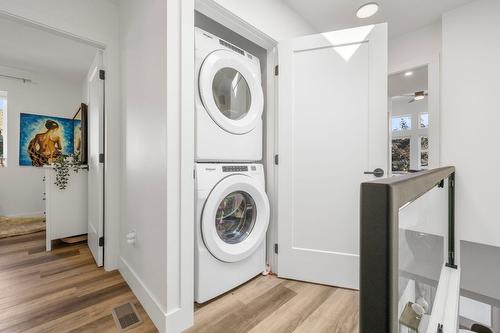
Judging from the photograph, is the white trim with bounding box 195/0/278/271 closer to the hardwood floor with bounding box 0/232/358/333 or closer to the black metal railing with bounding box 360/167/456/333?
the hardwood floor with bounding box 0/232/358/333

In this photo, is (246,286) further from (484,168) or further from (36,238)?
(36,238)

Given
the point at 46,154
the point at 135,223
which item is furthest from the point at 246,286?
the point at 46,154

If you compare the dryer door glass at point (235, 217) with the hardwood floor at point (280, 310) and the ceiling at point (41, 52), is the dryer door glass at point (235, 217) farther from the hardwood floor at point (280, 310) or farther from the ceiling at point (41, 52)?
the ceiling at point (41, 52)

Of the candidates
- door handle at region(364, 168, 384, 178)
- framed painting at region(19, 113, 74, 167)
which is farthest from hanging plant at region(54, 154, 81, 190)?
door handle at region(364, 168, 384, 178)

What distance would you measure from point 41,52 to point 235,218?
350 centimetres

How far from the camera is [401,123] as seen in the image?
6297 mm

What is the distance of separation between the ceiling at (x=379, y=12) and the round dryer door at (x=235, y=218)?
169cm

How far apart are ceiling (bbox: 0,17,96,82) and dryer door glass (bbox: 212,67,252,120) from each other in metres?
1.70

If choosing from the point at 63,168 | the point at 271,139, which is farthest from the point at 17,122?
the point at 271,139

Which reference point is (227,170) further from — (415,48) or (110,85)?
(415,48)

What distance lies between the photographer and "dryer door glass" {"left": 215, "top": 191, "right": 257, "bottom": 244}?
168 cm

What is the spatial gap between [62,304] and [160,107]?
1.45 meters

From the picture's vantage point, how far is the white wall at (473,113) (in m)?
1.95

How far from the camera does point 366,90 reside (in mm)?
1671
